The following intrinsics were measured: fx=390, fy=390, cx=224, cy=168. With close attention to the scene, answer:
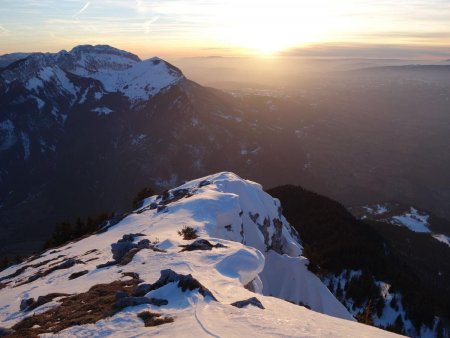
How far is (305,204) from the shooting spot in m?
Answer: 154

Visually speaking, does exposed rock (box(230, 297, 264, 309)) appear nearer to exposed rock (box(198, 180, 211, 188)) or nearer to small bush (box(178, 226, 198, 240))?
small bush (box(178, 226, 198, 240))

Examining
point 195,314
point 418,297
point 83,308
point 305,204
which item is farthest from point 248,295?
point 305,204

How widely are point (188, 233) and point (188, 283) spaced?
1995cm

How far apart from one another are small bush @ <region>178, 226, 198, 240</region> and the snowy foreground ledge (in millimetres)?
785

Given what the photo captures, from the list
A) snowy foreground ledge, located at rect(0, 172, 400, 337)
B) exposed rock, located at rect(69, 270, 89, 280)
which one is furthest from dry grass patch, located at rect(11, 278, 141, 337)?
exposed rock, located at rect(69, 270, 89, 280)

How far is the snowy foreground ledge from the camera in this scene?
67.5ft

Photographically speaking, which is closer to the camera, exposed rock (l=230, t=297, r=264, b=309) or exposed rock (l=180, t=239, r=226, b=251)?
exposed rock (l=230, t=297, r=264, b=309)

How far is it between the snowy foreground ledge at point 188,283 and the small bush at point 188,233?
0.78 metres

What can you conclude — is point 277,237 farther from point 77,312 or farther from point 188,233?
point 77,312

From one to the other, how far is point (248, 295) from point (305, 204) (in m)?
132

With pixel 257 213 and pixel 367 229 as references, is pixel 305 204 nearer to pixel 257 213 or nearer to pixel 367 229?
pixel 367 229

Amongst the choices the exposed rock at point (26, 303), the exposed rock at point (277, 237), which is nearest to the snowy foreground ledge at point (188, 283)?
the exposed rock at point (26, 303)

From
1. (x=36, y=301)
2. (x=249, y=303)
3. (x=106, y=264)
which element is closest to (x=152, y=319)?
(x=249, y=303)

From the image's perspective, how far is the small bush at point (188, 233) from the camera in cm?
4361
